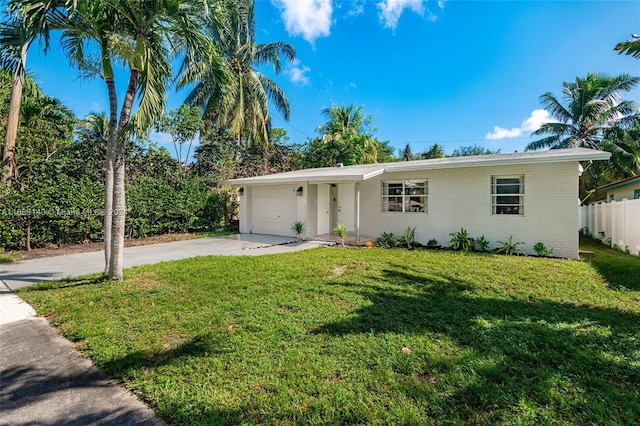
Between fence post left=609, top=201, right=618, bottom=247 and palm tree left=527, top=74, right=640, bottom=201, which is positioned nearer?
fence post left=609, top=201, right=618, bottom=247

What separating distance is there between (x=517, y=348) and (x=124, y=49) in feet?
24.1

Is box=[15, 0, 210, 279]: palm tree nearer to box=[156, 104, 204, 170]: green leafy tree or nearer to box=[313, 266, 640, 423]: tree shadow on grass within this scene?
box=[313, 266, 640, 423]: tree shadow on grass

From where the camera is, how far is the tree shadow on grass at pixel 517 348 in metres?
2.40

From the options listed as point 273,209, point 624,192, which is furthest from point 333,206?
point 624,192

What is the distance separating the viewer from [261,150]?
2197 centimetres

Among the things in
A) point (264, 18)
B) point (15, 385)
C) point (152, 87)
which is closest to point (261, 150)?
point (264, 18)

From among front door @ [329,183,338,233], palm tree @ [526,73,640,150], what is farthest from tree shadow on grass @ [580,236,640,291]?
palm tree @ [526,73,640,150]

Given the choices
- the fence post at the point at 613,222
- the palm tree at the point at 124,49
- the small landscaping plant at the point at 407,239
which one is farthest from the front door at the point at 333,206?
the fence post at the point at 613,222

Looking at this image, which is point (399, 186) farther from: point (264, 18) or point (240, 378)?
point (264, 18)

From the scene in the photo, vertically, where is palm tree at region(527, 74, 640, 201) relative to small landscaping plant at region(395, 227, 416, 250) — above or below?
above

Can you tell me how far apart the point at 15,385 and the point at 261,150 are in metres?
20.3

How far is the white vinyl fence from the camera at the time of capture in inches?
331

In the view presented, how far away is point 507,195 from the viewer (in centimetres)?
912

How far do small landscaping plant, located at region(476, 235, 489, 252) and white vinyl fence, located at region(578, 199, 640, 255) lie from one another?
3.90 meters
